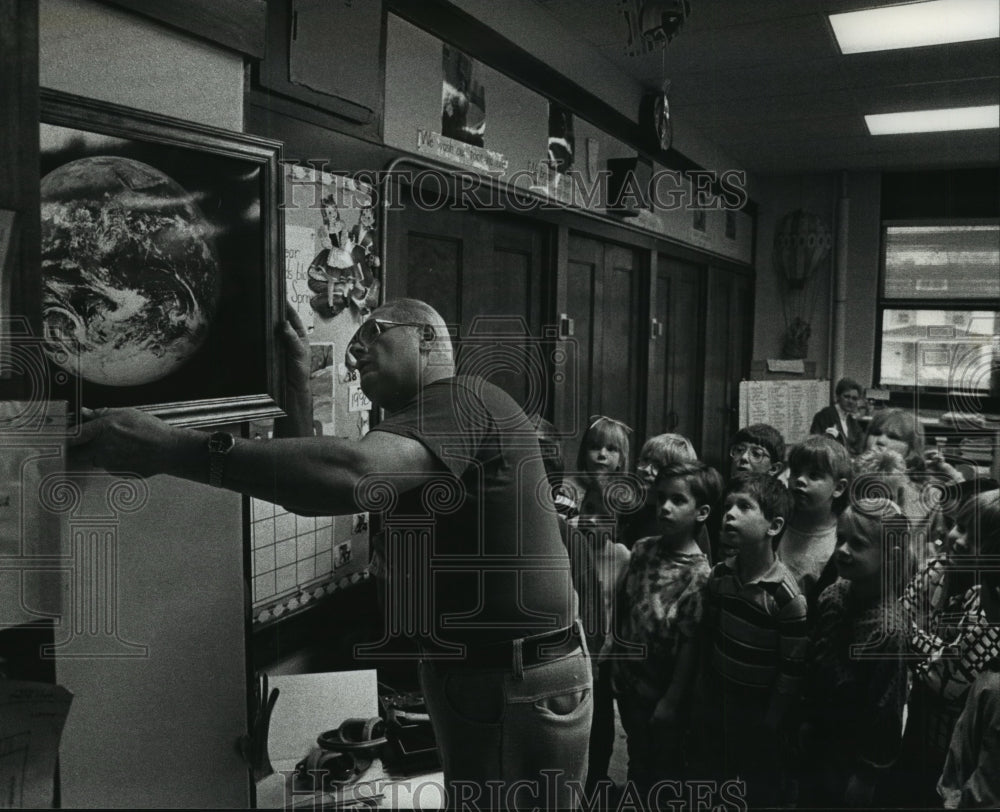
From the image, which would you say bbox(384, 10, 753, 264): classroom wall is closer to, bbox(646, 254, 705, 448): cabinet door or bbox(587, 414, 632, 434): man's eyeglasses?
bbox(646, 254, 705, 448): cabinet door

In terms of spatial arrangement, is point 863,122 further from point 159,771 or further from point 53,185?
point 159,771

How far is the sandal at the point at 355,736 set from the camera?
1075mm

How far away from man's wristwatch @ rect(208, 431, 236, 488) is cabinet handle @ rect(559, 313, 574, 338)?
0.52m

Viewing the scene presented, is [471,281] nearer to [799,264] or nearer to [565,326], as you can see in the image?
[565,326]

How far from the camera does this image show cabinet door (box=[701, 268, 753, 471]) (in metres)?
1.33

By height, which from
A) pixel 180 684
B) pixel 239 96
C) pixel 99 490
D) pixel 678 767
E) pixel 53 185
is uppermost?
pixel 239 96

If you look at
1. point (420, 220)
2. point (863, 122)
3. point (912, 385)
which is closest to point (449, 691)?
point (420, 220)

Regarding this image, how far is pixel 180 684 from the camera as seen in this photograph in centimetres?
104

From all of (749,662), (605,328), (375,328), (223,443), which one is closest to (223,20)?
(375,328)

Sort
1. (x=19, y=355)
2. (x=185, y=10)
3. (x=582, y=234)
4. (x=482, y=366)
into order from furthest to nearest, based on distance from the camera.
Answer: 1. (x=582, y=234)
2. (x=482, y=366)
3. (x=185, y=10)
4. (x=19, y=355)

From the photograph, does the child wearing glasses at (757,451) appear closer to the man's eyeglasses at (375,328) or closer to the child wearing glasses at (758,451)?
the child wearing glasses at (758,451)

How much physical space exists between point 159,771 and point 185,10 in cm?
95

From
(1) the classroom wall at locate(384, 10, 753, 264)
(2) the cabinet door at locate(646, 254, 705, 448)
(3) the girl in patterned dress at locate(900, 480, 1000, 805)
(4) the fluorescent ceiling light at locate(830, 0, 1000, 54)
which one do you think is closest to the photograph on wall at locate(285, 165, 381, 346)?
(1) the classroom wall at locate(384, 10, 753, 264)

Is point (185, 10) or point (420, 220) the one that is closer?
point (185, 10)
